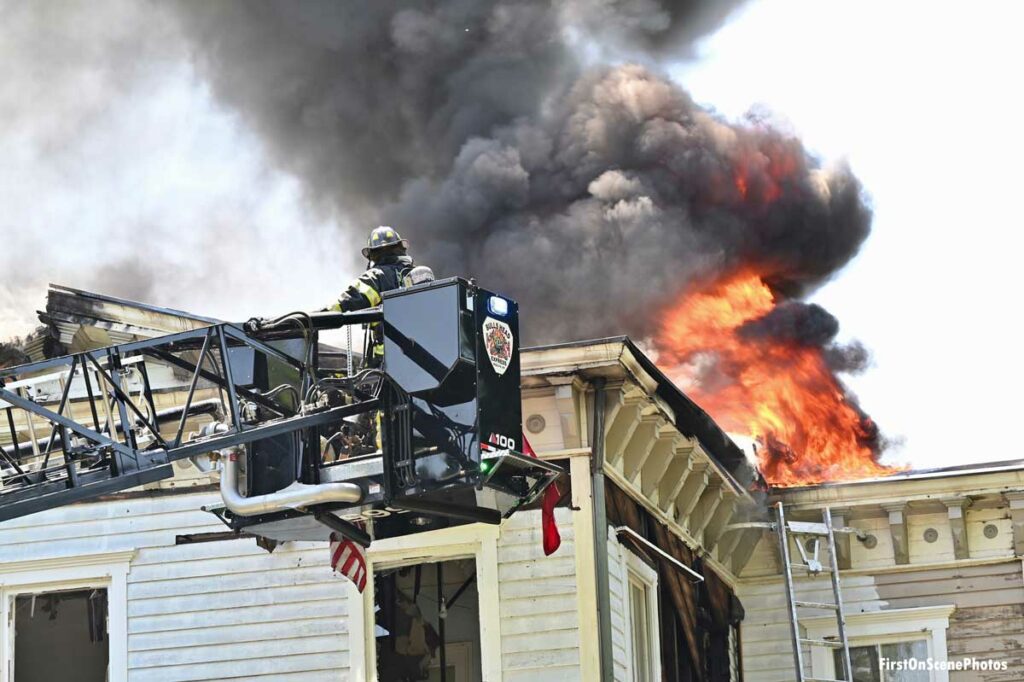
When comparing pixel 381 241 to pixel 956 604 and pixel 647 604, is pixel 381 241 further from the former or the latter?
pixel 956 604

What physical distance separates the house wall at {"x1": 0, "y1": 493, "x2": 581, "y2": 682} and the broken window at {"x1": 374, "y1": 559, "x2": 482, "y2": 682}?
283 cm

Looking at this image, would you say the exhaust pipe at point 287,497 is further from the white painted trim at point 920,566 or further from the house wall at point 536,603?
the white painted trim at point 920,566

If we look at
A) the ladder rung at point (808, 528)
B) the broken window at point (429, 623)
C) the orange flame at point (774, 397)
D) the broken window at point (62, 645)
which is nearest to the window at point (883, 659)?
the ladder rung at point (808, 528)

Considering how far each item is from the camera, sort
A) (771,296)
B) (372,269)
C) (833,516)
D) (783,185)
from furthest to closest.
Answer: (783,185)
(771,296)
(833,516)
(372,269)

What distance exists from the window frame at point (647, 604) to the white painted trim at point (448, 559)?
4.55 feet

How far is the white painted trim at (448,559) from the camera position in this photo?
15.6 metres

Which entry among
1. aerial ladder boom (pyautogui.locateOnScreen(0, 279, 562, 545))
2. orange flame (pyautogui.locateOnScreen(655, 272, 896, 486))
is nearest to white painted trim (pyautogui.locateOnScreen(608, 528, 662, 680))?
aerial ladder boom (pyautogui.locateOnScreen(0, 279, 562, 545))

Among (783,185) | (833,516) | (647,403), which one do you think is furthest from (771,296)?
(647,403)

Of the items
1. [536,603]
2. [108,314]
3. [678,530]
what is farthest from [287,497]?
[678,530]

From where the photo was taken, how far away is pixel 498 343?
12.3 metres

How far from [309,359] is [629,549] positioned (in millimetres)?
5271

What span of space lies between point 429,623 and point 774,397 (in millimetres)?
6256

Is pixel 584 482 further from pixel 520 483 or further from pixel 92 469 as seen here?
pixel 92 469

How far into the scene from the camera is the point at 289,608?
1634 cm
